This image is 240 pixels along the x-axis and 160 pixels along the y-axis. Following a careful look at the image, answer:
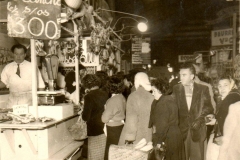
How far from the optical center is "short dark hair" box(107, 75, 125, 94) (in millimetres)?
5285

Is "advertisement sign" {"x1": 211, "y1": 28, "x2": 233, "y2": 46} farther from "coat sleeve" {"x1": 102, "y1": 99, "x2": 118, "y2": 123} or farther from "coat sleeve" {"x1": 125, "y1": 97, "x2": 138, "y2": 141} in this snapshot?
"coat sleeve" {"x1": 125, "y1": 97, "x2": 138, "y2": 141}

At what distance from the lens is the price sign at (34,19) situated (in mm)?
4527

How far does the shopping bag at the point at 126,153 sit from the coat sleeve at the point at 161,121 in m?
0.45

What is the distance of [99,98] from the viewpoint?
5613 mm

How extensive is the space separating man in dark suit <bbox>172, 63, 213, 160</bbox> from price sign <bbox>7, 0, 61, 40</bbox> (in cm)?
270

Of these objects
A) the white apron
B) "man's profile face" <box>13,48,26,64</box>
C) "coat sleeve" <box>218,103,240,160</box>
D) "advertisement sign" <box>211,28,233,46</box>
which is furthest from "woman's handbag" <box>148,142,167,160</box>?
"advertisement sign" <box>211,28,233,46</box>

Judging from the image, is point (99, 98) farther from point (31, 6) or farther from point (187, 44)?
point (187, 44)

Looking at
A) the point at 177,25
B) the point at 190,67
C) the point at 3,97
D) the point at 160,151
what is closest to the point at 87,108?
the point at 160,151

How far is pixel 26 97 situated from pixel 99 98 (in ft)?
5.32

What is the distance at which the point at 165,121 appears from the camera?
14.6 feet

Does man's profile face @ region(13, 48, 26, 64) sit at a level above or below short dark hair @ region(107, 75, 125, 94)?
above

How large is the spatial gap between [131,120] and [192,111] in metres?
1.52

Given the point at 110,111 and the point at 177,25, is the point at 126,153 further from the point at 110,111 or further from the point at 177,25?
the point at 177,25

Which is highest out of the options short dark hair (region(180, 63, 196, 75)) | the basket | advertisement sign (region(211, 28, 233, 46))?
advertisement sign (region(211, 28, 233, 46))
